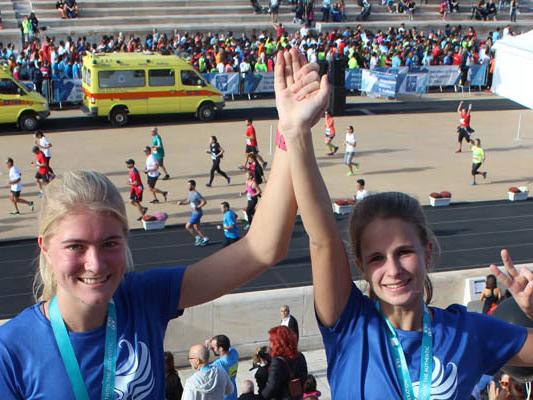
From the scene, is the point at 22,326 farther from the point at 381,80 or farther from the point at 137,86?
the point at 381,80

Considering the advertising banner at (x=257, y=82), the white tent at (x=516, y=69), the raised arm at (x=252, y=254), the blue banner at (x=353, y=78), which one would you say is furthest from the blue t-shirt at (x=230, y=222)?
the blue banner at (x=353, y=78)

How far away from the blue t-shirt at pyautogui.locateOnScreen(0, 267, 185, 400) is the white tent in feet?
8.95

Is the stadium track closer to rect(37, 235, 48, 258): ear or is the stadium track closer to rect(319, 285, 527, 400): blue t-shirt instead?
rect(37, 235, 48, 258): ear

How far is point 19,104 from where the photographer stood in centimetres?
2236

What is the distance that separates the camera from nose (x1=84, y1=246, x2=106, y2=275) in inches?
97.1

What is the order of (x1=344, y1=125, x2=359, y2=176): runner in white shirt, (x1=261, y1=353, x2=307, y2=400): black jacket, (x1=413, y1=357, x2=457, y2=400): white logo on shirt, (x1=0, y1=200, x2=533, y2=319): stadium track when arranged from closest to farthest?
(x1=413, y1=357, x2=457, y2=400): white logo on shirt
(x1=261, y1=353, x2=307, y2=400): black jacket
(x1=0, y1=200, x2=533, y2=319): stadium track
(x1=344, y1=125, x2=359, y2=176): runner in white shirt

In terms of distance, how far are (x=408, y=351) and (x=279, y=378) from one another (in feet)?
12.3

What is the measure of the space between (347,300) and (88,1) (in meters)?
31.7

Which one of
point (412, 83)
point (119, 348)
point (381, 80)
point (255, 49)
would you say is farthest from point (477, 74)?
point (119, 348)

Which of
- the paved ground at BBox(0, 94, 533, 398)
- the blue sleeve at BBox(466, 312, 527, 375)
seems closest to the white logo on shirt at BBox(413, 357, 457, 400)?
the blue sleeve at BBox(466, 312, 527, 375)

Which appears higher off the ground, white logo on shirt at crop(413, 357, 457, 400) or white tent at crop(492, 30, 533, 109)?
white tent at crop(492, 30, 533, 109)

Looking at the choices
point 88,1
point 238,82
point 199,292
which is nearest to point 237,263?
point 199,292

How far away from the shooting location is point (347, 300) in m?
2.75

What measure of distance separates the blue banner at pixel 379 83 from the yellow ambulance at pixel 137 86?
7056mm
